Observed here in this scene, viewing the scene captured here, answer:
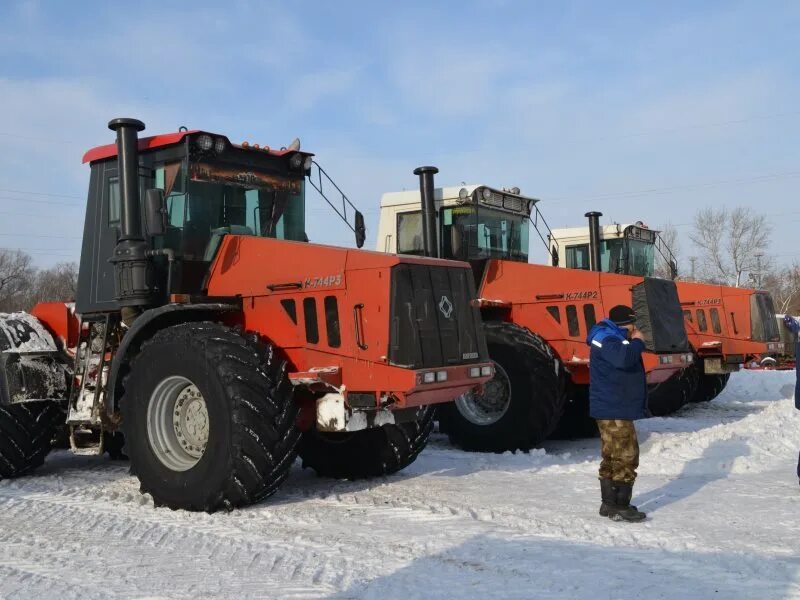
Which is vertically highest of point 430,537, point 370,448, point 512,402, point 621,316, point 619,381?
point 621,316

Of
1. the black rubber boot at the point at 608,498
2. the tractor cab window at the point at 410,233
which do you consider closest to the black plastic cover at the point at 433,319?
the black rubber boot at the point at 608,498

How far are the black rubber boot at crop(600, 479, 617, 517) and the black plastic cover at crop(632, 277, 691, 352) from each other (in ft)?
11.5

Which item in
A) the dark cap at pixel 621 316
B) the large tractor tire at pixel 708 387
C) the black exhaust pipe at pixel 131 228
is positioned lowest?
the large tractor tire at pixel 708 387

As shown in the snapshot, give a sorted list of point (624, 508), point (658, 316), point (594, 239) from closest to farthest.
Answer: point (624, 508), point (658, 316), point (594, 239)

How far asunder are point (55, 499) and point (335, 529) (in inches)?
102

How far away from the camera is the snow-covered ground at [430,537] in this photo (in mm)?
4332

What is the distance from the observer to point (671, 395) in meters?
12.9

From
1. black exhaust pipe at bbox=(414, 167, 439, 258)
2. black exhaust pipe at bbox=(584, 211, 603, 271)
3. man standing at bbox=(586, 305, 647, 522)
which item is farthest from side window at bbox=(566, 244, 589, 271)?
man standing at bbox=(586, 305, 647, 522)

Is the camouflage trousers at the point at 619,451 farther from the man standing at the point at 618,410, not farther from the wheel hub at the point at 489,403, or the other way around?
the wheel hub at the point at 489,403

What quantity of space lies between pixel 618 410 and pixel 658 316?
151 inches

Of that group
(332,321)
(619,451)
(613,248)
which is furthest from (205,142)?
(613,248)

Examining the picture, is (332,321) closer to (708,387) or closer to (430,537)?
(430,537)

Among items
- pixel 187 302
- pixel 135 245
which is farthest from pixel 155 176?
pixel 187 302

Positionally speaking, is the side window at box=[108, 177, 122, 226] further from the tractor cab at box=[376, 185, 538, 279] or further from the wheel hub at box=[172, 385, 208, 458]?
the tractor cab at box=[376, 185, 538, 279]
